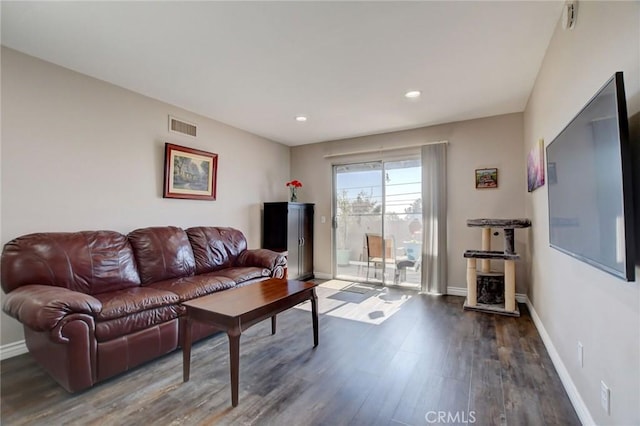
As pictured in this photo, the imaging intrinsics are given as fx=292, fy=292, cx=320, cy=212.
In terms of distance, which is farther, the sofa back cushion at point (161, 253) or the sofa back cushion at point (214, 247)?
the sofa back cushion at point (214, 247)

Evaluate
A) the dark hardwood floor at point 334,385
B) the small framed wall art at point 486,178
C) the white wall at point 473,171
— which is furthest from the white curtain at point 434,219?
the dark hardwood floor at point 334,385

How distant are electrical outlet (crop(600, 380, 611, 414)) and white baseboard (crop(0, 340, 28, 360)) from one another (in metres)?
4.01

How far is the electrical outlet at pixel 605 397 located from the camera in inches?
52.3

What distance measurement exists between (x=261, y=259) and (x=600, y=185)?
3.24 m

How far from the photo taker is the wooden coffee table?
1.82m

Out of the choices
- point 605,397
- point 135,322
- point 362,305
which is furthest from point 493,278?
point 135,322

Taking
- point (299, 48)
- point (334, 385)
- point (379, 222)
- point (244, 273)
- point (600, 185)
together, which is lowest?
point (334, 385)

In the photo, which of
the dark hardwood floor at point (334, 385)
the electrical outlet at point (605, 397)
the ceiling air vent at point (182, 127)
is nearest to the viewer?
the electrical outlet at point (605, 397)

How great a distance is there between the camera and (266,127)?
4555mm

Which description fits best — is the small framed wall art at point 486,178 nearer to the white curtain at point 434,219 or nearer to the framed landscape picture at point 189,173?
the white curtain at point 434,219

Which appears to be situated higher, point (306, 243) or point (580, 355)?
point (306, 243)

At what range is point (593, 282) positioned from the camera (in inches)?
59.4

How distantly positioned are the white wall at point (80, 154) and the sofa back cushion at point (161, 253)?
0.91 feet

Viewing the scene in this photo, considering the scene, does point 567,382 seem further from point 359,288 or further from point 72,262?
point 72,262
